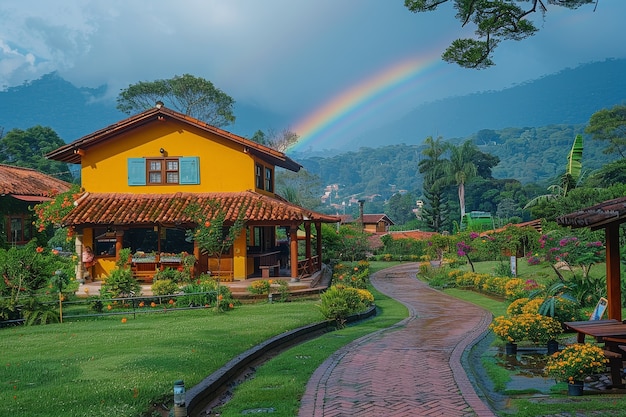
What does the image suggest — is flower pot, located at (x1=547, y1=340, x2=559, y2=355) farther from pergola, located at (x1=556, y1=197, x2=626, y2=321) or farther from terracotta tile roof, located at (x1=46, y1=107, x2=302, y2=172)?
terracotta tile roof, located at (x1=46, y1=107, x2=302, y2=172)

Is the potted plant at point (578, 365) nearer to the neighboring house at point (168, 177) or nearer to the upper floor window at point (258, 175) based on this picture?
the neighboring house at point (168, 177)

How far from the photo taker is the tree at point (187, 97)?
5600 centimetres

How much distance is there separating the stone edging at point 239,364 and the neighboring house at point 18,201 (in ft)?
72.8

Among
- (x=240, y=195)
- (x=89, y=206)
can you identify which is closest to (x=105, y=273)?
(x=89, y=206)

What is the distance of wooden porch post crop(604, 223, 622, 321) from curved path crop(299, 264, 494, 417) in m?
2.59

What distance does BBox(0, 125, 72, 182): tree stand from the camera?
58.5 meters

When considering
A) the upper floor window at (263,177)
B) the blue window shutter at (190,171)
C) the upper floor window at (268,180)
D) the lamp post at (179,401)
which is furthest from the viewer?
the upper floor window at (268,180)

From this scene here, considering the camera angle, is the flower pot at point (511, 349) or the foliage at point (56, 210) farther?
the foliage at point (56, 210)

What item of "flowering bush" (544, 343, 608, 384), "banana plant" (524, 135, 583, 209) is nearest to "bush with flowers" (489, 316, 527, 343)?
"flowering bush" (544, 343, 608, 384)

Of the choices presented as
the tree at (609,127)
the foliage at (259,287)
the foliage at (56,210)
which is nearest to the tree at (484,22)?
the foliage at (259,287)

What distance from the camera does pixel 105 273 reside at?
2138 cm

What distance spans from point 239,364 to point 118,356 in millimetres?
1963

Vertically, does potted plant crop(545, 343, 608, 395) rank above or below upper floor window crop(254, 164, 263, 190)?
below

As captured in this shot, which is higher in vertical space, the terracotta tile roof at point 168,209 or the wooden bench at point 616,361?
the terracotta tile roof at point 168,209
